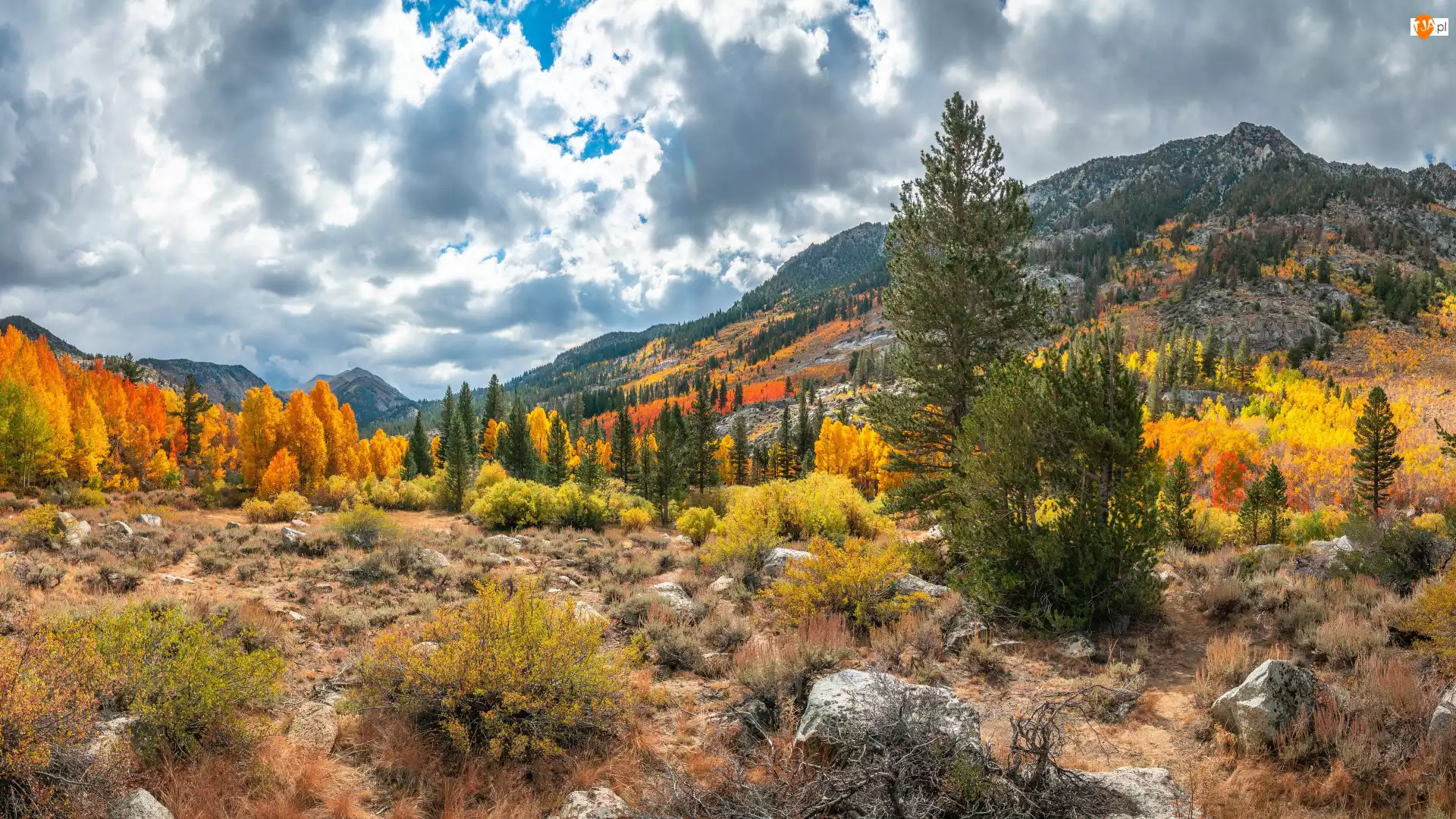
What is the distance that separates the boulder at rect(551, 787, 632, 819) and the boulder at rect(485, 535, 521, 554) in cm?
1380

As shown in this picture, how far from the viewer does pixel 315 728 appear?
5945 mm

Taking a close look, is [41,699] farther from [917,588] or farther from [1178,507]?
[1178,507]

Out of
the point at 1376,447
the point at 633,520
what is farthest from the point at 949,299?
the point at 1376,447

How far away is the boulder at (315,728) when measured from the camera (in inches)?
226

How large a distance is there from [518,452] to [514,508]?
32.2m

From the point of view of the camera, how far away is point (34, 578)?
33.8 feet

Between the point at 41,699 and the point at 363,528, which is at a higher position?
the point at 41,699

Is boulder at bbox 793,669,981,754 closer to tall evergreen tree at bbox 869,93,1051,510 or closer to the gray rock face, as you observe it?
the gray rock face

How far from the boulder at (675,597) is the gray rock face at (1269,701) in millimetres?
7742

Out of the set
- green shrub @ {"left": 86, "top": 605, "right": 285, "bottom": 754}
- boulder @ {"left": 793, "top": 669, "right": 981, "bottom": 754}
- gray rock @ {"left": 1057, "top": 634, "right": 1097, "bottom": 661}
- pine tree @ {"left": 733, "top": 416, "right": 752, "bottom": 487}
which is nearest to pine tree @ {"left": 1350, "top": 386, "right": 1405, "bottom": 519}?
gray rock @ {"left": 1057, "top": 634, "right": 1097, "bottom": 661}

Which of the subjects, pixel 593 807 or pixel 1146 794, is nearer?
pixel 1146 794

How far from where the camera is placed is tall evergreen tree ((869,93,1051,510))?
15578mm

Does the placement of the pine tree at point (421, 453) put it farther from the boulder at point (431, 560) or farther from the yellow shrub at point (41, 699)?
the yellow shrub at point (41, 699)

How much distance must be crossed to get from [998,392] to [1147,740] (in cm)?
610
